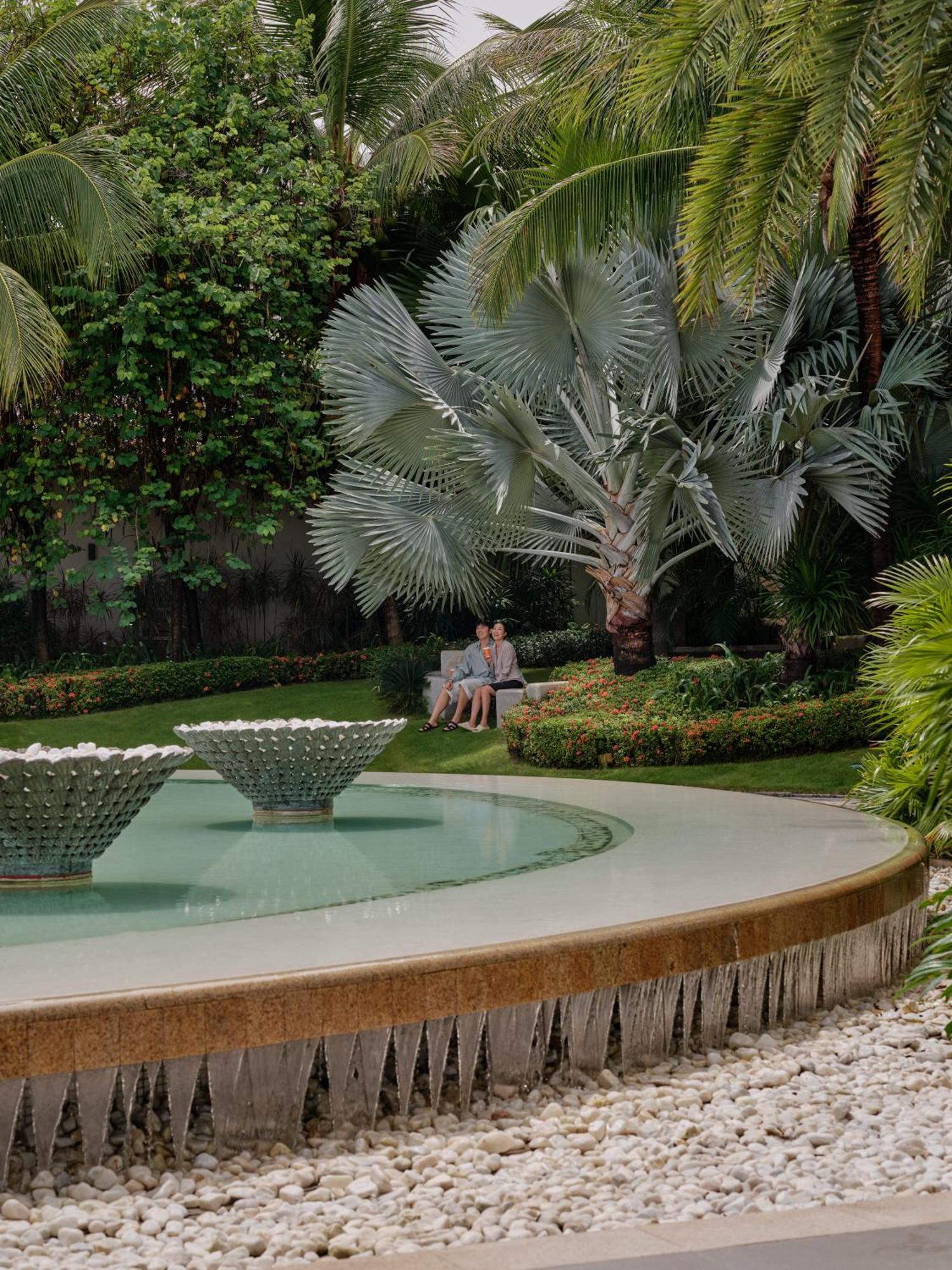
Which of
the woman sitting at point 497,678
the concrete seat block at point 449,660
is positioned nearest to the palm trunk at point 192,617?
the concrete seat block at point 449,660

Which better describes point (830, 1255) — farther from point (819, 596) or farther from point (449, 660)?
point (449, 660)

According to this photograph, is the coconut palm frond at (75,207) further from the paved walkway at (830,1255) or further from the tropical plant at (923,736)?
the paved walkway at (830,1255)

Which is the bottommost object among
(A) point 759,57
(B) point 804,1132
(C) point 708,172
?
(B) point 804,1132

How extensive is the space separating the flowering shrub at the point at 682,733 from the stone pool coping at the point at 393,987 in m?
8.53

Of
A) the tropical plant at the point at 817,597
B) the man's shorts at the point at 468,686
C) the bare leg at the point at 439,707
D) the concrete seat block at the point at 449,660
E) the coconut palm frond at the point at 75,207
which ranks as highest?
the coconut palm frond at the point at 75,207

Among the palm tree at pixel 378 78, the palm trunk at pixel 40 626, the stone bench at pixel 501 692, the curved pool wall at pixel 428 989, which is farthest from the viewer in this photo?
the palm trunk at pixel 40 626

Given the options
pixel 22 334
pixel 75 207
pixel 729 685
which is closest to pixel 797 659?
pixel 729 685

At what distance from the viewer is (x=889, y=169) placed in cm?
848

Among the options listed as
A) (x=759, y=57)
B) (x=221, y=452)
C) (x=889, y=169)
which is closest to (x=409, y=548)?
(x=221, y=452)

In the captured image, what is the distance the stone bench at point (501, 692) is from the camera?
53.9 ft

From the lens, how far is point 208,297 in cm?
1881

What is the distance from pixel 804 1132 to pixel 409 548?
38.7 feet

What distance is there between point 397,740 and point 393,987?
41.4ft

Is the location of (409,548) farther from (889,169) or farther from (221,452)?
(889,169)
